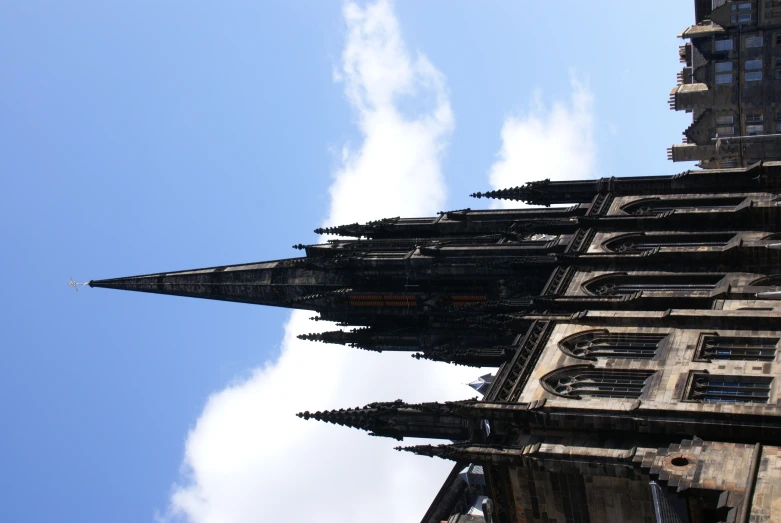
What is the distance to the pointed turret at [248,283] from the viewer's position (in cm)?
4944

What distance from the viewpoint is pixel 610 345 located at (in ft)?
99.0

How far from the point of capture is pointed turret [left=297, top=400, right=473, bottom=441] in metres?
36.2

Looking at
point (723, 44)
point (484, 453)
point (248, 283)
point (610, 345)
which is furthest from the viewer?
point (248, 283)

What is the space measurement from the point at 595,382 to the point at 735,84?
26780 mm

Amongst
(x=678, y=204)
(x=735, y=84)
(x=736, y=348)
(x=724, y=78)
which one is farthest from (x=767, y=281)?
(x=724, y=78)

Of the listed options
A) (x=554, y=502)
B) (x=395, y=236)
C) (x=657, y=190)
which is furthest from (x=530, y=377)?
(x=395, y=236)

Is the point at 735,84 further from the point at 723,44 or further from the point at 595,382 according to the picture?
the point at 595,382

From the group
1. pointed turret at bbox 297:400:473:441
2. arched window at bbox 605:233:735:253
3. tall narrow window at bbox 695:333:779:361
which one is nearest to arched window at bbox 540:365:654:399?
tall narrow window at bbox 695:333:779:361

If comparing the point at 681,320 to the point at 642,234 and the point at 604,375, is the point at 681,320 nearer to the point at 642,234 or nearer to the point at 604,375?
the point at 604,375

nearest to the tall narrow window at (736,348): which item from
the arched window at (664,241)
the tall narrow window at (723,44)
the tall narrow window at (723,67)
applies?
the arched window at (664,241)

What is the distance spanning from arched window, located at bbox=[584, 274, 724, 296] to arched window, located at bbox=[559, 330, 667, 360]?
4.40 metres

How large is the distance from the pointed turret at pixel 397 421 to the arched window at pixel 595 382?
7615mm

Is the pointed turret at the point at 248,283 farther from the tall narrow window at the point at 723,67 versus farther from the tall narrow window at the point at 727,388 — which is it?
the tall narrow window at the point at 727,388

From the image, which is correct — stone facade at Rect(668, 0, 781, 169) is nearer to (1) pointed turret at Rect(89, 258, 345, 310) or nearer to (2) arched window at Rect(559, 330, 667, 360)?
(2) arched window at Rect(559, 330, 667, 360)
